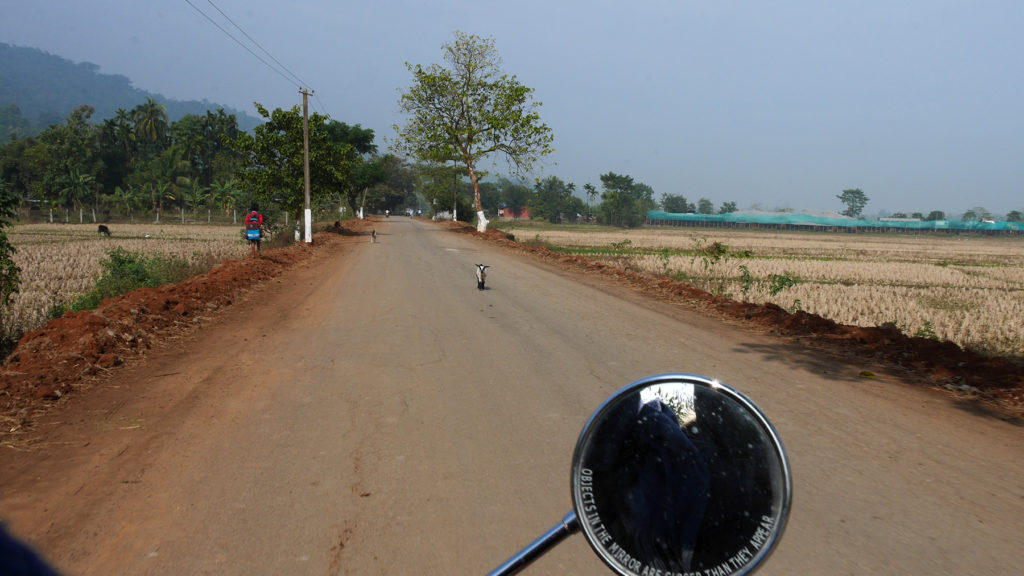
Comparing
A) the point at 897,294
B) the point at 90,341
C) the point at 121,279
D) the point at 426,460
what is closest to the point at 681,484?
the point at 426,460

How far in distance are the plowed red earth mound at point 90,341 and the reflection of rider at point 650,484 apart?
5.37 m

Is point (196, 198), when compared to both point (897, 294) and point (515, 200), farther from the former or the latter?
point (515, 200)

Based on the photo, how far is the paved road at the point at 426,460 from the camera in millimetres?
3180

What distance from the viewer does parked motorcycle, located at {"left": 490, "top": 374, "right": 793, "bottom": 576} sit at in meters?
1.27

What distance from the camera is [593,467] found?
1383 millimetres

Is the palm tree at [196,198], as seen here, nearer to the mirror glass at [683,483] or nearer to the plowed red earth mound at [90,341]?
the plowed red earth mound at [90,341]

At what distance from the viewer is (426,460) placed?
4328 millimetres

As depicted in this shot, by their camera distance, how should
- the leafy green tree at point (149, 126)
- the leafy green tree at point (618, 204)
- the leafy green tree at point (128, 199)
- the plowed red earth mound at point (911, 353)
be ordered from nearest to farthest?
the plowed red earth mound at point (911, 353) < the leafy green tree at point (128, 199) < the leafy green tree at point (149, 126) < the leafy green tree at point (618, 204)

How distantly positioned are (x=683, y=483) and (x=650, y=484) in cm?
7

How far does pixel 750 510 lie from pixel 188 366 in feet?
22.8

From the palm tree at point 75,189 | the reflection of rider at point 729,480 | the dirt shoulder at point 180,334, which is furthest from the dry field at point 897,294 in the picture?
the palm tree at point 75,189

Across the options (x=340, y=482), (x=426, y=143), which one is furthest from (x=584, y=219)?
(x=340, y=482)

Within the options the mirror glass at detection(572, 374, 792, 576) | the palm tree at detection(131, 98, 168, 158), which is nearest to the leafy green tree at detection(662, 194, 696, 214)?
the palm tree at detection(131, 98, 168, 158)

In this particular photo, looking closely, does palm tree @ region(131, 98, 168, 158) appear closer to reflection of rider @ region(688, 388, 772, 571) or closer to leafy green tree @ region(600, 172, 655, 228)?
leafy green tree @ region(600, 172, 655, 228)
